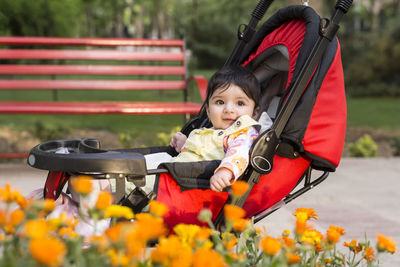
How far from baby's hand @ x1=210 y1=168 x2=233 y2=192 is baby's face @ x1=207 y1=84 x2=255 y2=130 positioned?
0.49 metres

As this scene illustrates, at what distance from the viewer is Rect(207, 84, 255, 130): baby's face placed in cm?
244

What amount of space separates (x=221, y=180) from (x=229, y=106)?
0.57m

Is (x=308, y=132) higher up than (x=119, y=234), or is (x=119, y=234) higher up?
(x=119, y=234)

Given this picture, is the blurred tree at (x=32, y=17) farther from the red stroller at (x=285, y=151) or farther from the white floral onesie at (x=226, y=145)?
the red stroller at (x=285, y=151)

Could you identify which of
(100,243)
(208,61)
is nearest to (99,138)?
(100,243)

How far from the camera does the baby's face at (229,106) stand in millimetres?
2436

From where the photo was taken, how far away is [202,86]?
4.29 m

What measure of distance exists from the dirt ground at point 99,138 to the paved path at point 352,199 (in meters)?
1.14

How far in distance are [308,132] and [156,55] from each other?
3340 mm

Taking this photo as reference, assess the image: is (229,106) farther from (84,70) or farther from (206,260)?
(84,70)

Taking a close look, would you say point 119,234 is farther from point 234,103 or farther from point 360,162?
point 360,162

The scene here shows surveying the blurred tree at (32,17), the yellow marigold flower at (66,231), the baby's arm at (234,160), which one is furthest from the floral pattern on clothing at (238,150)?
the blurred tree at (32,17)

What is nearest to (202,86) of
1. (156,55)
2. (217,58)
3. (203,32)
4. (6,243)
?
(156,55)

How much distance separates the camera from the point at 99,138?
21.0 feet
